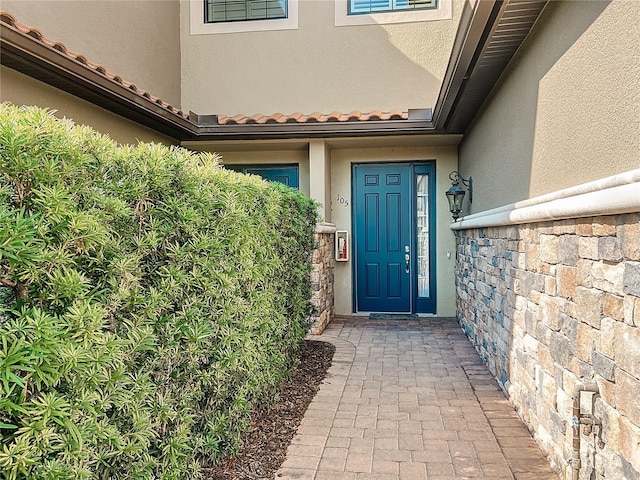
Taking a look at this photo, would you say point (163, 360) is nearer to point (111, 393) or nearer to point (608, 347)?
point (111, 393)

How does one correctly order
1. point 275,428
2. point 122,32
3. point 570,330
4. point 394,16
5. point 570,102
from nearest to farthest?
point 570,330, point 570,102, point 275,428, point 122,32, point 394,16

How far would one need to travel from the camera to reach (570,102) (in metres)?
3.03

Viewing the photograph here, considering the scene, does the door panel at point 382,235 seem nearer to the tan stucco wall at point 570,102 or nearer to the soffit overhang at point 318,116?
the soffit overhang at point 318,116

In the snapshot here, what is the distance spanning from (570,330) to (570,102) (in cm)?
142

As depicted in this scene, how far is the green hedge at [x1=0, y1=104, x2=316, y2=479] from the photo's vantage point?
1.42m

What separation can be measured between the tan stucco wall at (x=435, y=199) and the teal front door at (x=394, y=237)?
124mm

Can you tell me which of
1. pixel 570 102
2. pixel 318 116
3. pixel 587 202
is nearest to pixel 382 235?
pixel 318 116

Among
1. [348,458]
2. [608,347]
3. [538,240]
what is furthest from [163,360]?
[538,240]

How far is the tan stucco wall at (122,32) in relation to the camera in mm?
5473

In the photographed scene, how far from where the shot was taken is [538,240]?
3.36 metres

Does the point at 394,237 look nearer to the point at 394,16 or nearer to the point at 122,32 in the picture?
the point at 394,16

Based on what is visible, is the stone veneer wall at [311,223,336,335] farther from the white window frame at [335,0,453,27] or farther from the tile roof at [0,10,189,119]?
the white window frame at [335,0,453,27]

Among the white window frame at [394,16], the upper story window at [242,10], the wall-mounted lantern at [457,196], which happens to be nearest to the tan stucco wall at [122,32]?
the upper story window at [242,10]

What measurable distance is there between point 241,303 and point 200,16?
717cm
